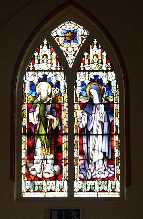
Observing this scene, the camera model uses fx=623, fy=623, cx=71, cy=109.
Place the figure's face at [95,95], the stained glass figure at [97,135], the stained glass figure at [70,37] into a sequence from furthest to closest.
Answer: the stained glass figure at [70,37]
the figure's face at [95,95]
the stained glass figure at [97,135]

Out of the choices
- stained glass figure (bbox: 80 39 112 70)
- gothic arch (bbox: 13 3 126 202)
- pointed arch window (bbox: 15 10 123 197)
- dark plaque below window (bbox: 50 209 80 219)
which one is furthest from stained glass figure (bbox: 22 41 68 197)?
stained glass figure (bbox: 80 39 112 70)

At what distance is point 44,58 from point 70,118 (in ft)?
3.10

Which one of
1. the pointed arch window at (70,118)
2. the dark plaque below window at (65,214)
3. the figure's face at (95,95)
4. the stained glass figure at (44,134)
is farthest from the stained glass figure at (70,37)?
the dark plaque below window at (65,214)

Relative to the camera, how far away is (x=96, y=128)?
8586 millimetres

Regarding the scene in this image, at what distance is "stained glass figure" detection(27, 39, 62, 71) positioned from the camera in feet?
28.7

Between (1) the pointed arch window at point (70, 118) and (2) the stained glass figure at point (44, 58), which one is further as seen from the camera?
(2) the stained glass figure at point (44, 58)

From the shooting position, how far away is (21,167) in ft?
27.6

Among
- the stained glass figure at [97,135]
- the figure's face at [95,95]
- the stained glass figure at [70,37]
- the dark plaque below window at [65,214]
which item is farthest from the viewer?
the stained glass figure at [70,37]

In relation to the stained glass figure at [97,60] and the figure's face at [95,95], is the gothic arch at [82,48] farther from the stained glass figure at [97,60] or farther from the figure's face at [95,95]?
the figure's face at [95,95]

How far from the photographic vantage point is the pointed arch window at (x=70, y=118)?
331 inches

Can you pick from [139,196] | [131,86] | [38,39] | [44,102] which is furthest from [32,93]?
[139,196]

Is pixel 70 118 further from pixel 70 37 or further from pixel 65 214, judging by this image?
pixel 65 214

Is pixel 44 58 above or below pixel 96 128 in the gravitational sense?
above

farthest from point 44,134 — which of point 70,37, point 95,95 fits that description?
point 70,37
